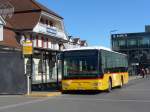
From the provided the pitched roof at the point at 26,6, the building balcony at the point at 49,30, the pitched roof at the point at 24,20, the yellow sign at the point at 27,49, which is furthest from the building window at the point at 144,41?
the yellow sign at the point at 27,49

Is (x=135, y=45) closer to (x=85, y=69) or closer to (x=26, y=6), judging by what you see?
(x=26, y=6)

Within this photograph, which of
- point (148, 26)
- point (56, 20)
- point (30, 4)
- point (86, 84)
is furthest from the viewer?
point (148, 26)

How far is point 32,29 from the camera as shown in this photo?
5378 cm

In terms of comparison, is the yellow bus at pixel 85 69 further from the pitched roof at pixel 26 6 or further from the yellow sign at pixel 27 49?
the pitched roof at pixel 26 6

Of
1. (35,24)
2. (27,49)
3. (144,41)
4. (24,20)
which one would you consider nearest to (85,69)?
(27,49)

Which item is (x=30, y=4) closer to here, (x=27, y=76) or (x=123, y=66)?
(x=123, y=66)

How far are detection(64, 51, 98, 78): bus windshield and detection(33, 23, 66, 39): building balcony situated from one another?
28195 mm

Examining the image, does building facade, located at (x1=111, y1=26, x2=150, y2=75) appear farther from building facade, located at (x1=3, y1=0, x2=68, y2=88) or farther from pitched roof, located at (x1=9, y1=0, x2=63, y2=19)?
pitched roof, located at (x1=9, y1=0, x2=63, y2=19)

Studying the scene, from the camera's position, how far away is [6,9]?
56531 millimetres

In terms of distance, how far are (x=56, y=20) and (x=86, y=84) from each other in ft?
121

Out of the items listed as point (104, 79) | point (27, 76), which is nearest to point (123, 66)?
point (104, 79)

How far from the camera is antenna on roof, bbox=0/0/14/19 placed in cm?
5634

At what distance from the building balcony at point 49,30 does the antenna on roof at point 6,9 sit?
3997mm

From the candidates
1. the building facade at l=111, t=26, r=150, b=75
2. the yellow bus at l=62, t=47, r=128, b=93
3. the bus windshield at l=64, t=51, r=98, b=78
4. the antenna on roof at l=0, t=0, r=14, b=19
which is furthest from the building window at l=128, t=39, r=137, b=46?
the bus windshield at l=64, t=51, r=98, b=78
